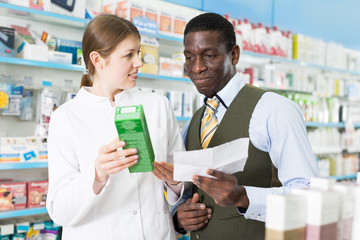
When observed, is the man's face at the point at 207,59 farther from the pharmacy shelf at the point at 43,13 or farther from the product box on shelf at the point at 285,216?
the pharmacy shelf at the point at 43,13

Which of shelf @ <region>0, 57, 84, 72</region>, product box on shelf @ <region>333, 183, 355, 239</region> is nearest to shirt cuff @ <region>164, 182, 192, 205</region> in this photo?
product box on shelf @ <region>333, 183, 355, 239</region>

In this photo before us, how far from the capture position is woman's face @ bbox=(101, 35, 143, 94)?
5.60 feet

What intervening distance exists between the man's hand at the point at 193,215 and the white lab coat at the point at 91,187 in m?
0.07

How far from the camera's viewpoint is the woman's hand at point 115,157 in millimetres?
1372

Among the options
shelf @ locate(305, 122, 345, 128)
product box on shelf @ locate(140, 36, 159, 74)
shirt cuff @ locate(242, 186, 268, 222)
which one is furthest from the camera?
shelf @ locate(305, 122, 345, 128)

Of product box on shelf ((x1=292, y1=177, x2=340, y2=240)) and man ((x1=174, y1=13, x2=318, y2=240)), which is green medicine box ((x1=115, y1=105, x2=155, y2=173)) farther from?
product box on shelf ((x1=292, y1=177, x2=340, y2=240))

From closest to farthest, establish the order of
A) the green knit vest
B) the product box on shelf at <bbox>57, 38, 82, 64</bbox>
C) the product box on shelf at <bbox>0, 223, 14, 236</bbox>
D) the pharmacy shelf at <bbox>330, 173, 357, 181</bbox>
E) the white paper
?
the white paper, the green knit vest, the product box on shelf at <bbox>0, 223, 14, 236</bbox>, the product box on shelf at <bbox>57, 38, 82, 64</bbox>, the pharmacy shelf at <bbox>330, 173, 357, 181</bbox>

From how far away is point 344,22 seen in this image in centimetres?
812

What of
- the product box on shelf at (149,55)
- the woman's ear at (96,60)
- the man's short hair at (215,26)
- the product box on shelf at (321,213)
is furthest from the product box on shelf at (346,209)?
the product box on shelf at (149,55)

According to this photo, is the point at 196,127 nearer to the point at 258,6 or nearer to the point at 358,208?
the point at 358,208

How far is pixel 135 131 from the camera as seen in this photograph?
52.7 inches

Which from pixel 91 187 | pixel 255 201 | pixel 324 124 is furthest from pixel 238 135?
pixel 324 124

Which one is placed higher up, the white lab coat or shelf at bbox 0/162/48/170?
the white lab coat

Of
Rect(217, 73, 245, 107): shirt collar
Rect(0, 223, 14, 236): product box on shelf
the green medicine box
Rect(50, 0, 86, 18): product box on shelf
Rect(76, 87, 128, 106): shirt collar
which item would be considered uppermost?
Rect(50, 0, 86, 18): product box on shelf
